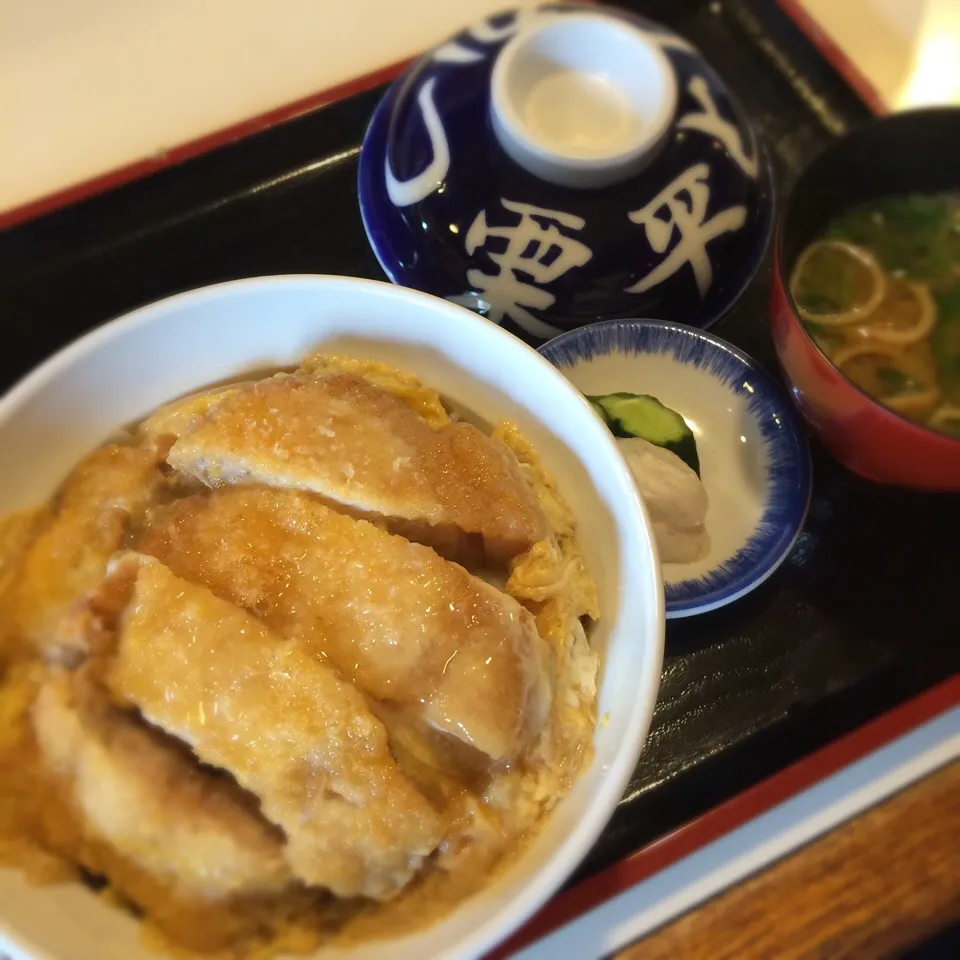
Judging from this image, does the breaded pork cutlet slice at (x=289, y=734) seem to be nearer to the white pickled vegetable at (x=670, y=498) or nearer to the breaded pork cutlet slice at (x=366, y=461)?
the breaded pork cutlet slice at (x=366, y=461)

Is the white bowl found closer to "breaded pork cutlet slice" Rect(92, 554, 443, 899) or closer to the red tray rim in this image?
"breaded pork cutlet slice" Rect(92, 554, 443, 899)

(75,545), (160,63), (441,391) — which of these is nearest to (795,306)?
(441,391)

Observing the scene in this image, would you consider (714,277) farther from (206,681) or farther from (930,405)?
(206,681)

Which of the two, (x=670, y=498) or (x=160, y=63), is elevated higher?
(x=160, y=63)

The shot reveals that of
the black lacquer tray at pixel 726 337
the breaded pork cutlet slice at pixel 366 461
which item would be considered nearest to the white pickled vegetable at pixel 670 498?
the black lacquer tray at pixel 726 337

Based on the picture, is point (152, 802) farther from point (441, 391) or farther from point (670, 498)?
point (670, 498)

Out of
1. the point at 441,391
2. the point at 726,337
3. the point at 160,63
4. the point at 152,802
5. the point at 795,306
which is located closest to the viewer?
the point at 152,802
